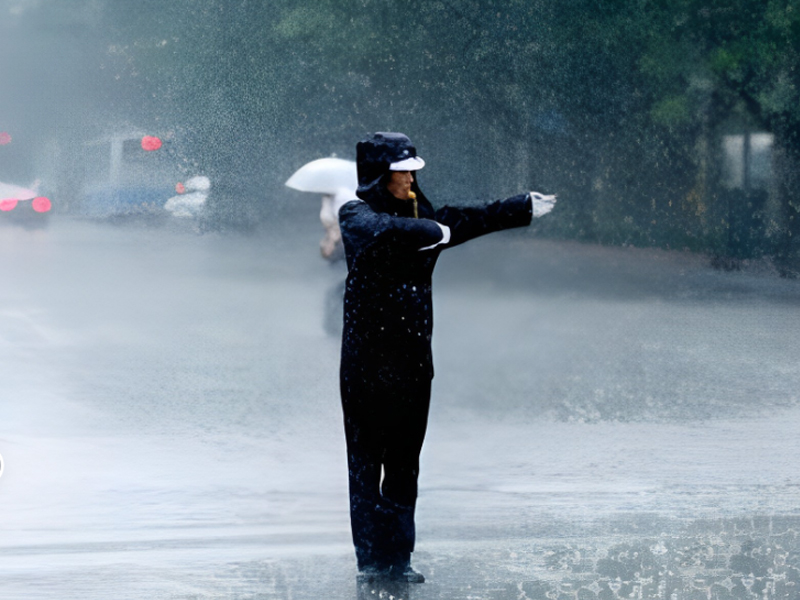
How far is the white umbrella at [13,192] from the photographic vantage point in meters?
13.1

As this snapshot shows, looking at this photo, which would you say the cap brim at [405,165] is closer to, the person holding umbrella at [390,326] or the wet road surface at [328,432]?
the person holding umbrella at [390,326]

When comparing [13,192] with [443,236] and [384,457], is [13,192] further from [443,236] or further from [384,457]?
[443,236]

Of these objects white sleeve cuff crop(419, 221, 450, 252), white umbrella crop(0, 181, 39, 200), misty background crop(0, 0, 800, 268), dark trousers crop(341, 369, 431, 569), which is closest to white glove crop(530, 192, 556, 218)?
white sleeve cuff crop(419, 221, 450, 252)

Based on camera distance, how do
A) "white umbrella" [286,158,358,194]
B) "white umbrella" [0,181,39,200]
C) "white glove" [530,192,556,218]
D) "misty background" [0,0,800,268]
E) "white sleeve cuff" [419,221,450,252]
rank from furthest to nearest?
"white umbrella" [0,181,39,200] → "misty background" [0,0,800,268] → "white umbrella" [286,158,358,194] → "white glove" [530,192,556,218] → "white sleeve cuff" [419,221,450,252]

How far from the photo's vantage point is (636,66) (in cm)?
1427

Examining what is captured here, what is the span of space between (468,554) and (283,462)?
2.09 meters

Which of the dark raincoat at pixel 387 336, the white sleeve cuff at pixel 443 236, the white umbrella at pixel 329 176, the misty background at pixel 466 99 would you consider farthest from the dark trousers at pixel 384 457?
the misty background at pixel 466 99

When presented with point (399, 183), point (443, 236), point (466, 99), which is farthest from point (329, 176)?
point (443, 236)

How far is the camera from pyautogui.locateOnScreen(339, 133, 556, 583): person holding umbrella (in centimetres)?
464

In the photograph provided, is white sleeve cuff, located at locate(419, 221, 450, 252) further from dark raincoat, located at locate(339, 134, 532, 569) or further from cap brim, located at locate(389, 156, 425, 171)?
cap brim, located at locate(389, 156, 425, 171)

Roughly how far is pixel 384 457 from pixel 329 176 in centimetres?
623

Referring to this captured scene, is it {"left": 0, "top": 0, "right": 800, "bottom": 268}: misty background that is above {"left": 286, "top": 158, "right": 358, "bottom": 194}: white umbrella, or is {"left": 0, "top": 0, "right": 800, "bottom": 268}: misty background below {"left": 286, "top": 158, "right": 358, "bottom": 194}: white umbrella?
above

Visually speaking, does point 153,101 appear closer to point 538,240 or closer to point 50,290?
point 50,290

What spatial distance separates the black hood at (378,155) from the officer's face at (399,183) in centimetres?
4
